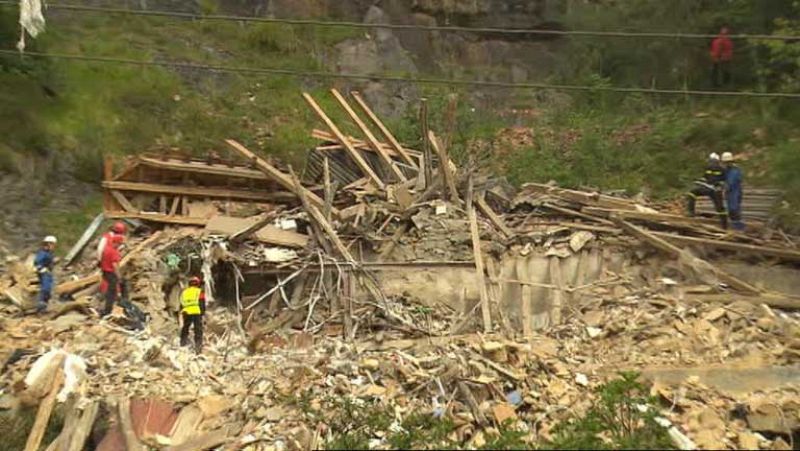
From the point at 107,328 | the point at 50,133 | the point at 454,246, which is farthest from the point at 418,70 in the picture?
the point at 107,328

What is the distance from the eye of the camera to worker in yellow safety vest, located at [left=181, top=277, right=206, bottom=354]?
11047 mm

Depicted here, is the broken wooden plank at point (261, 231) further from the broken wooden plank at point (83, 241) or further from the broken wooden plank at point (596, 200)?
the broken wooden plank at point (596, 200)

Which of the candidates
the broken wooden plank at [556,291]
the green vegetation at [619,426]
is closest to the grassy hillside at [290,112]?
the broken wooden plank at [556,291]

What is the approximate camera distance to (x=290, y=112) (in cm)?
2116

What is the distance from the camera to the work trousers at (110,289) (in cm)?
1172

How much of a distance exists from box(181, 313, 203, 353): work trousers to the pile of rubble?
0.70 ft

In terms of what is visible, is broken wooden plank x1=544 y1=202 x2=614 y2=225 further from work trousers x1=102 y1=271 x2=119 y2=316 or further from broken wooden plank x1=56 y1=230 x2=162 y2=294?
work trousers x1=102 y1=271 x2=119 y2=316

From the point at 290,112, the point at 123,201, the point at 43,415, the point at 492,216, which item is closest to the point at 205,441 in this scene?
the point at 43,415

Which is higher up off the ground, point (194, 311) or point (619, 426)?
point (194, 311)

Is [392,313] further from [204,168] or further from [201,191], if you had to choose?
[204,168]

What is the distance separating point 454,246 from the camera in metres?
12.8

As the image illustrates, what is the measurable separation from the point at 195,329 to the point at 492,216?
4.70 meters

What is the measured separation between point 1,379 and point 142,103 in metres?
10.3

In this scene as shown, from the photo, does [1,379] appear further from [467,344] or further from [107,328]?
[467,344]
